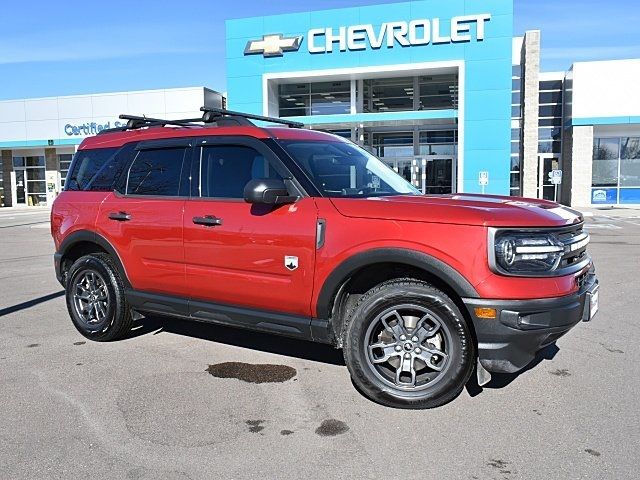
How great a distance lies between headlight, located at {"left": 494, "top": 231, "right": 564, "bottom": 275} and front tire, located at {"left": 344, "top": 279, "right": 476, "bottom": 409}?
1.56 ft

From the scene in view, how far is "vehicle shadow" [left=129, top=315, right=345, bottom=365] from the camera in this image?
515 centimetres

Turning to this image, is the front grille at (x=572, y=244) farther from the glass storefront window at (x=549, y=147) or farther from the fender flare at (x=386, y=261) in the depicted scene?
the glass storefront window at (x=549, y=147)

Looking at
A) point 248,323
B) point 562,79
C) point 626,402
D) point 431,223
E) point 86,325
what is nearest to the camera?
point 431,223

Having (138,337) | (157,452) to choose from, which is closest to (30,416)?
(157,452)

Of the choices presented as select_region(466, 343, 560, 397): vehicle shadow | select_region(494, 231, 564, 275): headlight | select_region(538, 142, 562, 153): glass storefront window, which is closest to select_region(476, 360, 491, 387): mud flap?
select_region(466, 343, 560, 397): vehicle shadow

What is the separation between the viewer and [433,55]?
949 inches

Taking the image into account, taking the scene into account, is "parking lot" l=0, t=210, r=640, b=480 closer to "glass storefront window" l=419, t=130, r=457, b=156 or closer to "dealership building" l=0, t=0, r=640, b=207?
"dealership building" l=0, t=0, r=640, b=207

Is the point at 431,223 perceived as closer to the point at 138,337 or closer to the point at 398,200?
the point at 398,200

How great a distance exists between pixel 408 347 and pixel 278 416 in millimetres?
1014

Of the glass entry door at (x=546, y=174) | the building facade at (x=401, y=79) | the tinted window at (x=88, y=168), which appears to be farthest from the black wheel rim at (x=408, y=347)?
the glass entry door at (x=546, y=174)

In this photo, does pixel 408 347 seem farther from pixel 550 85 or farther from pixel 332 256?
pixel 550 85

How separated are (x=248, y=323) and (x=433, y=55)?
22.1 meters

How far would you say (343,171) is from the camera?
15.3 feet

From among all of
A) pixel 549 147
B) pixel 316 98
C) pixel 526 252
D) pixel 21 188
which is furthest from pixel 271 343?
pixel 21 188
